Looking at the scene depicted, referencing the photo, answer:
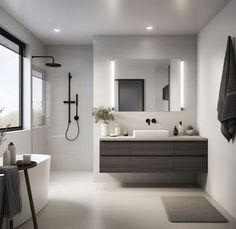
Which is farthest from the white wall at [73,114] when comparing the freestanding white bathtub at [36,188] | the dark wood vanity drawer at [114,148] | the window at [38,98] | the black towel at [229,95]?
the black towel at [229,95]

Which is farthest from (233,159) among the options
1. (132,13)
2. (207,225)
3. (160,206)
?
(132,13)

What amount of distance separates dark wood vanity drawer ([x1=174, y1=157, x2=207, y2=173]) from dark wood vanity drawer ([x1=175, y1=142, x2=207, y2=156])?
0.26ft

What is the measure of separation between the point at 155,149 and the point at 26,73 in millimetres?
2543

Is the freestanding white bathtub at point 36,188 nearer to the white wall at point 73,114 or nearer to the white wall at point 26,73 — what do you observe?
the white wall at point 26,73

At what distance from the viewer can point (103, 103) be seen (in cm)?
471

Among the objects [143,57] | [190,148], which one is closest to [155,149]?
[190,148]

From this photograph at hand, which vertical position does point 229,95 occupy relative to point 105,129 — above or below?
above

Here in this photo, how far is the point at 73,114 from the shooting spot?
A: 554cm

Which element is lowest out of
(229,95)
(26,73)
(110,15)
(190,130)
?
(190,130)

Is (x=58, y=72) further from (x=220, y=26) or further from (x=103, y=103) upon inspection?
(x=220, y=26)

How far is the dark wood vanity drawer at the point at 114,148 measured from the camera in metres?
4.13

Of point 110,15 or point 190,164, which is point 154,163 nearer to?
point 190,164

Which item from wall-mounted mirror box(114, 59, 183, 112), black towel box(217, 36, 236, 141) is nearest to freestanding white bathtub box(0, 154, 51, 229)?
wall-mounted mirror box(114, 59, 183, 112)

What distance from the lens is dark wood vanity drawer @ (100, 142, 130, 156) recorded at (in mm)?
4133
